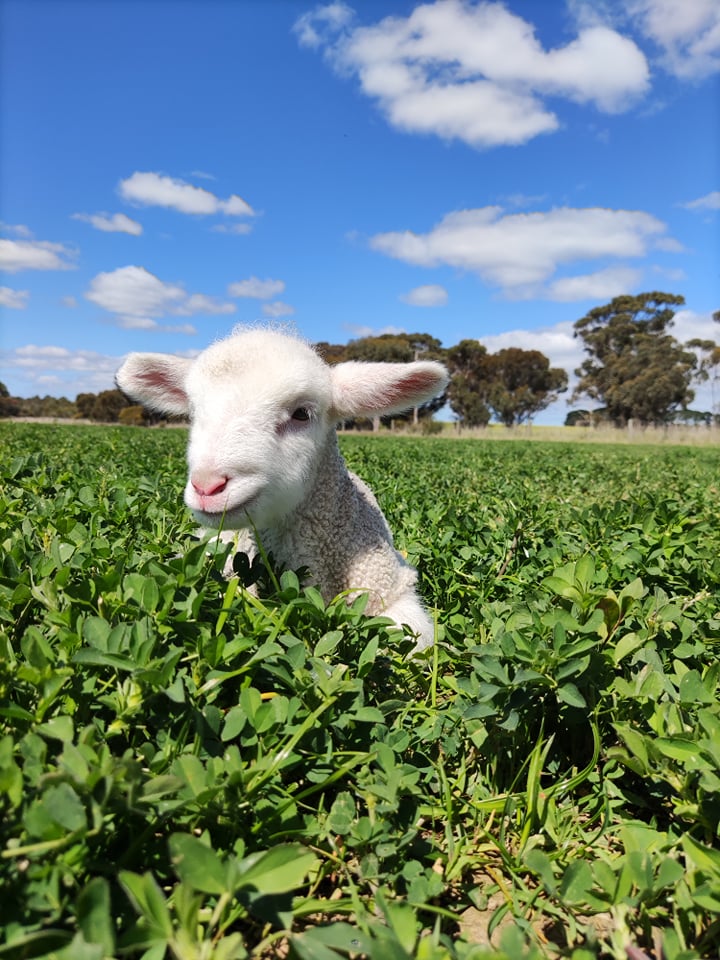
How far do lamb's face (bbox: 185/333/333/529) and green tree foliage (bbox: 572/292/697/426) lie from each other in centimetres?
6958

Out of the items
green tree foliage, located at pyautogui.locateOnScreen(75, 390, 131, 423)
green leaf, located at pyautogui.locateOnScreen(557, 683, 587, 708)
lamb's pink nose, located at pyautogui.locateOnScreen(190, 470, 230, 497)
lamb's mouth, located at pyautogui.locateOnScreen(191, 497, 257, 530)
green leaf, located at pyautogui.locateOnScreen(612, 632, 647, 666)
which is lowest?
green leaf, located at pyautogui.locateOnScreen(557, 683, 587, 708)

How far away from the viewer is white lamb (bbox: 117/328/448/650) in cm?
242

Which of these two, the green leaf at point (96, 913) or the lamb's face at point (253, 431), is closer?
the green leaf at point (96, 913)

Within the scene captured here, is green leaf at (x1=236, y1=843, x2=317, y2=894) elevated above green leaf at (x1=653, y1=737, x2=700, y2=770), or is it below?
below

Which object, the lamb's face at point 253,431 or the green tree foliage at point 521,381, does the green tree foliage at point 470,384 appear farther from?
the lamb's face at point 253,431

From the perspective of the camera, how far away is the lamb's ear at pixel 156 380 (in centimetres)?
324

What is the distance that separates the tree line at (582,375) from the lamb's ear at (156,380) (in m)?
57.5

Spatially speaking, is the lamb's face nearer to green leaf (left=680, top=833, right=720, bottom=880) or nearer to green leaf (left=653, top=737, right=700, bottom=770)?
green leaf (left=653, top=737, right=700, bottom=770)

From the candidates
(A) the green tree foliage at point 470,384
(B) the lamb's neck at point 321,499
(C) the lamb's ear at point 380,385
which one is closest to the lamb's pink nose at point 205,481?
(B) the lamb's neck at point 321,499

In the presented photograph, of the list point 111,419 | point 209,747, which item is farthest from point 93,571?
point 111,419

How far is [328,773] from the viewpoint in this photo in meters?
1.53

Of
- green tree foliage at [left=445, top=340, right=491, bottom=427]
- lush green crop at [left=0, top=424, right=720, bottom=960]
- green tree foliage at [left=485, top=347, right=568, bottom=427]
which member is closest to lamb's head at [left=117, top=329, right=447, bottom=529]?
lush green crop at [left=0, top=424, right=720, bottom=960]

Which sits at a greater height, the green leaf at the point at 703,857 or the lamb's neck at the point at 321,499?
the lamb's neck at the point at 321,499

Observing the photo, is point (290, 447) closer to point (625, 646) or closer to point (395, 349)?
point (625, 646)
